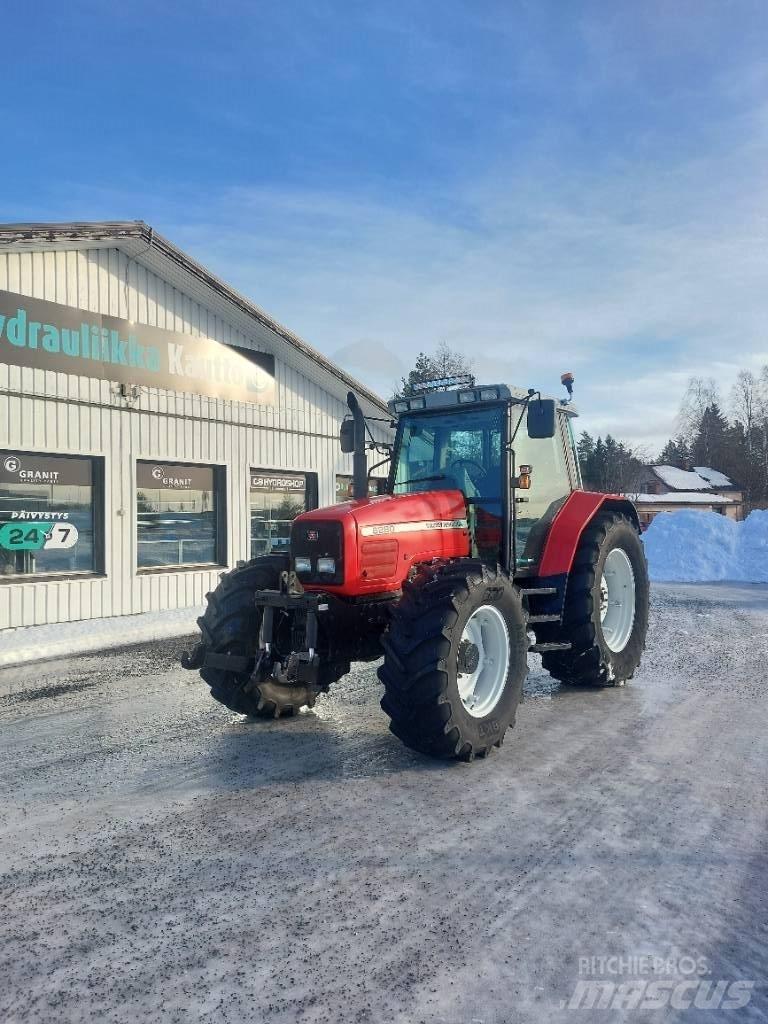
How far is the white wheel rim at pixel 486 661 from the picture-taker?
4984mm

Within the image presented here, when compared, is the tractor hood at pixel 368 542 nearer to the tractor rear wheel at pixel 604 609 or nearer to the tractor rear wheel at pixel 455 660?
the tractor rear wheel at pixel 455 660

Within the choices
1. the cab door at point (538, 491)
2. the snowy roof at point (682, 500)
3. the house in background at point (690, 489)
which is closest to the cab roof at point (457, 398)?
the cab door at point (538, 491)

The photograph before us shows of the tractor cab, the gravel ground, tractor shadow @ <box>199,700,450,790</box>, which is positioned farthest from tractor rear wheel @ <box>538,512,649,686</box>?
tractor shadow @ <box>199,700,450,790</box>

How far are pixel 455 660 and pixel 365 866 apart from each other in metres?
1.41

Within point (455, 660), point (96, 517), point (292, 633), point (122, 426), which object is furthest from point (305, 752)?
point (122, 426)

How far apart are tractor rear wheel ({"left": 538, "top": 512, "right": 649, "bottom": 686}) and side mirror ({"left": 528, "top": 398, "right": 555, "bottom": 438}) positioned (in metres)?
1.30

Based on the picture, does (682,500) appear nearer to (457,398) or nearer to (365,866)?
(457,398)

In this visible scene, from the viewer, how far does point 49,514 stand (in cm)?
1076

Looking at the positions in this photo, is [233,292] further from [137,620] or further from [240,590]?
[240,590]

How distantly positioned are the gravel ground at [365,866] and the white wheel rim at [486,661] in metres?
0.38

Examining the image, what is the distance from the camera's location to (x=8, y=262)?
33.6 feet

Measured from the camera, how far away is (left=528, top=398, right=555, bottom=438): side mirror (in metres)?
5.52

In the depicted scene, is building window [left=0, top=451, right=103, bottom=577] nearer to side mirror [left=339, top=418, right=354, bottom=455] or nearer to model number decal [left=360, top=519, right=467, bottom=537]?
side mirror [left=339, top=418, right=354, bottom=455]

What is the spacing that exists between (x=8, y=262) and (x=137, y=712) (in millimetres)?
7054
